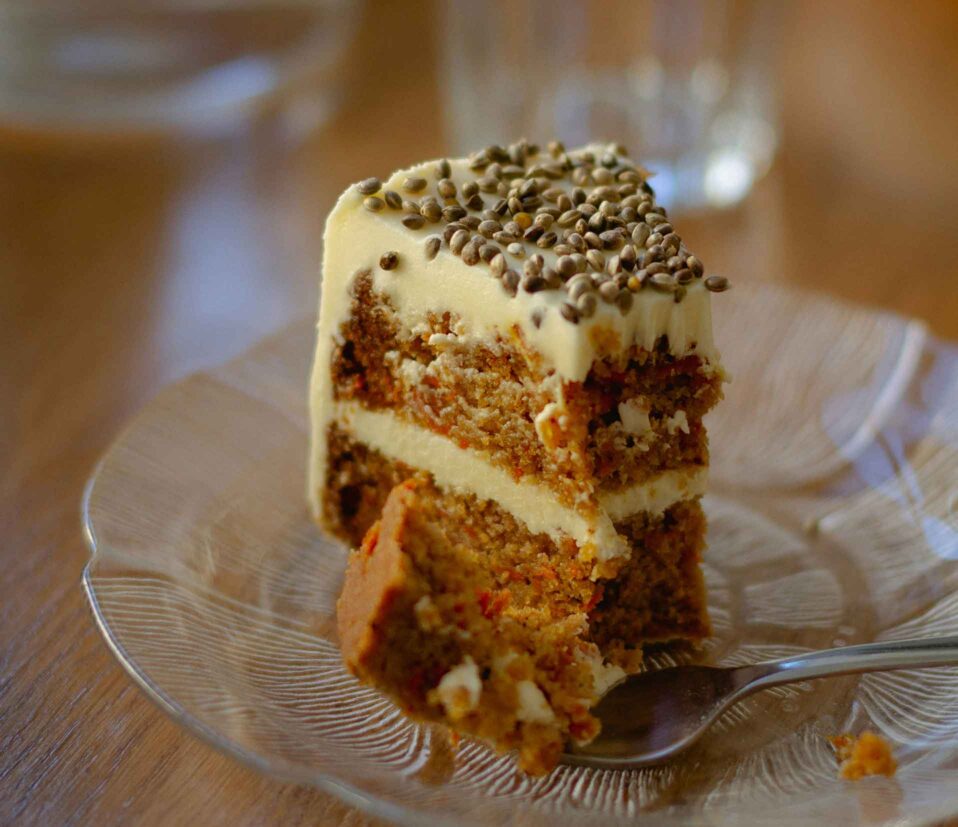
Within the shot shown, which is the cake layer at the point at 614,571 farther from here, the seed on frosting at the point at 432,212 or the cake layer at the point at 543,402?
the seed on frosting at the point at 432,212

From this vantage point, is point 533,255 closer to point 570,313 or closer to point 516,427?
point 570,313

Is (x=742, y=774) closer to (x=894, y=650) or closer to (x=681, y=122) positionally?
(x=894, y=650)

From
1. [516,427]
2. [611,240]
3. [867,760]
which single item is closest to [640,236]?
[611,240]

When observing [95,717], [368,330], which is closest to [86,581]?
[95,717]

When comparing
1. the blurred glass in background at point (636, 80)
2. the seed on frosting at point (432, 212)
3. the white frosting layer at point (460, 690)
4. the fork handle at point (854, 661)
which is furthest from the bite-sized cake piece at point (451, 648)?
the blurred glass in background at point (636, 80)

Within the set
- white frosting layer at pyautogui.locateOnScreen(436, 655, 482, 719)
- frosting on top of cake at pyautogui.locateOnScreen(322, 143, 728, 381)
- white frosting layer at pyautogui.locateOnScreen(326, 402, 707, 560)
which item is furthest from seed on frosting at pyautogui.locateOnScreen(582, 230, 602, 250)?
white frosting layer at pyautogui.locateOnScreen(436, 655, 482, 719)

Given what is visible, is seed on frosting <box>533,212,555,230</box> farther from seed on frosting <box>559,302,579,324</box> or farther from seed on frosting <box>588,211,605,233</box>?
seed on frosting <box>559,302,579,324</box>
